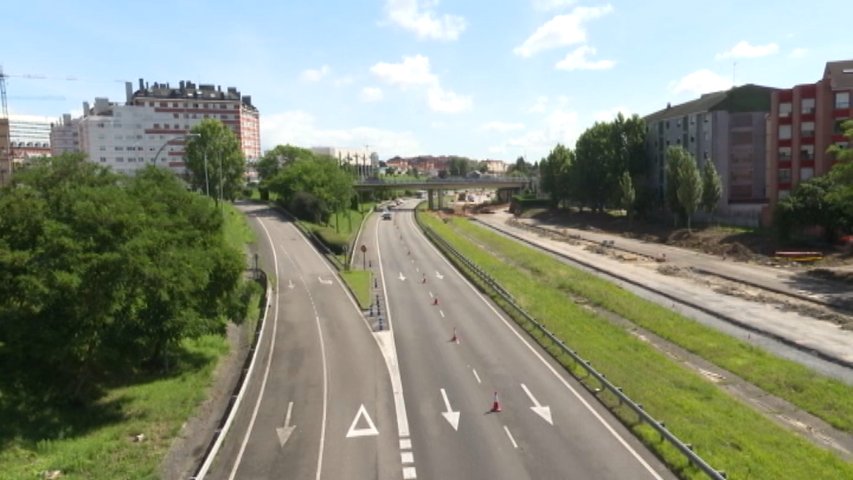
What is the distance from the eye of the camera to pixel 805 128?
79.8m

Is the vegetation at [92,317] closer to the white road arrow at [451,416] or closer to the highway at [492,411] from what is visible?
the highway at [492,411]

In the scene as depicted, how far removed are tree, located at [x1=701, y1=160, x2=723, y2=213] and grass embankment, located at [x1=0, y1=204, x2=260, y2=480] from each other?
7143 centimetres

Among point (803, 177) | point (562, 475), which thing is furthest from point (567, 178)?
point (562, 475)

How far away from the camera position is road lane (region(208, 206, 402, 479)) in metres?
20.2

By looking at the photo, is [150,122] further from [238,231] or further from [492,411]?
[492,411]

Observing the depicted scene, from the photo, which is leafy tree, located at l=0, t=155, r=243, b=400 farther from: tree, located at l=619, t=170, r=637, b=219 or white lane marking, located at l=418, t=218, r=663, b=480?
tree, located at l=619, t=170, r=637, b=219

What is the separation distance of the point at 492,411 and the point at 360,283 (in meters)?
30.8

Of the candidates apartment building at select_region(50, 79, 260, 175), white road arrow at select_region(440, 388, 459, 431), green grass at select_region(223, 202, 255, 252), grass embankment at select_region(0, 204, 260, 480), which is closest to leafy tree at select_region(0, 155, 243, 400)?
grass embankment at select_region(0, 204, 260, 480)

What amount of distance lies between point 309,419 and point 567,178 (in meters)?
110

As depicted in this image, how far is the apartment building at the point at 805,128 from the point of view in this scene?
77375mm

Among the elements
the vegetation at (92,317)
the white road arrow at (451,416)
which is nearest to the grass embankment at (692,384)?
the white road arrow at (451,416)

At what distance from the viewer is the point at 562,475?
18641mm

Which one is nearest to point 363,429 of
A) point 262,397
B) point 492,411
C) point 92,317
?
point 492,411

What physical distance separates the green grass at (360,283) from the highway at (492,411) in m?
3.54
